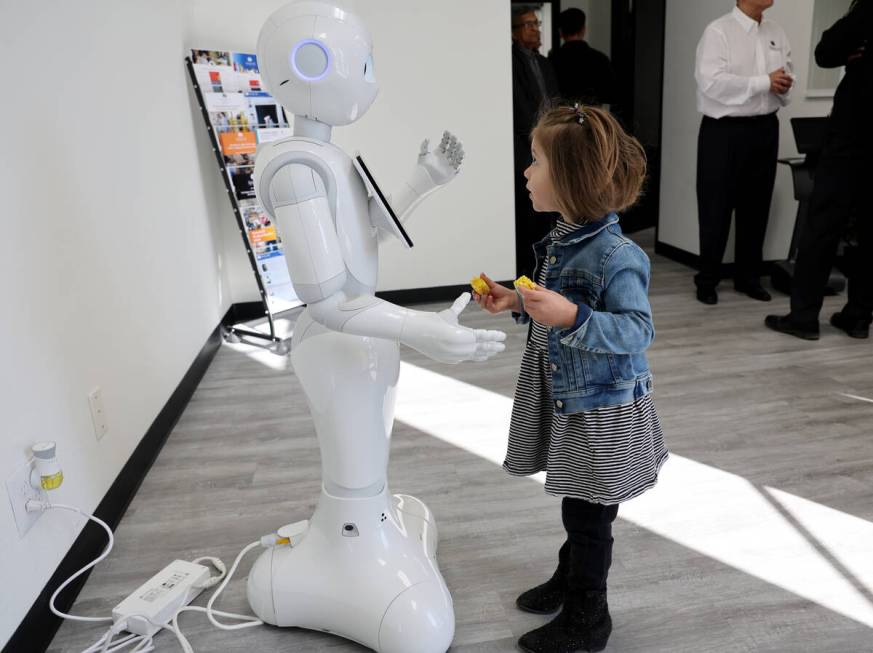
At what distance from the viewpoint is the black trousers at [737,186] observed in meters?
3.52

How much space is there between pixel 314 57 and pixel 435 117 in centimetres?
252

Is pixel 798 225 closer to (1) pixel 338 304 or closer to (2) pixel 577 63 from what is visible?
(2) pixel 577 63

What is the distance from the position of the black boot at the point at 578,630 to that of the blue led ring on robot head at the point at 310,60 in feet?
3.60

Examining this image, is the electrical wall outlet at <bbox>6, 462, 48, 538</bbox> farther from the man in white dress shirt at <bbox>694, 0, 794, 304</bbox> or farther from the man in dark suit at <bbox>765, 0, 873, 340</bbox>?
the man in white dress shirt at <bbox>694, 0, 794, 304</bbox>

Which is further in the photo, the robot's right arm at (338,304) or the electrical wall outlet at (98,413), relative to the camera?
the electrical wall outlet at (98,413)

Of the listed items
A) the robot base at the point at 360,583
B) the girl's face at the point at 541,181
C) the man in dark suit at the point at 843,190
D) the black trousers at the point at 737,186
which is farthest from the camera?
the black trousers at the point at 737,186

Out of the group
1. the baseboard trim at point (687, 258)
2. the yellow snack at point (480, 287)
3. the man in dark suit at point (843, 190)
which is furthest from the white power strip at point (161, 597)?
the baseboard trim at point (687, 258)

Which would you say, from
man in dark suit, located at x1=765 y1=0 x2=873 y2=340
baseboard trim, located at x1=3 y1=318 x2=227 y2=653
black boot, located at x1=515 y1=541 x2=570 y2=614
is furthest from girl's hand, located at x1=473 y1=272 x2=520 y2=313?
man in dark suit, located at x1=765 y1=0 x2=873 y2=340

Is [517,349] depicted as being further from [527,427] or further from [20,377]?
[20,377]

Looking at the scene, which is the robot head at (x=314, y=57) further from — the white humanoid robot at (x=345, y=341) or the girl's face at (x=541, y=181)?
the girl's face at (x=541, y=181)

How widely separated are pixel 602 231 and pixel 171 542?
1369 millimetres

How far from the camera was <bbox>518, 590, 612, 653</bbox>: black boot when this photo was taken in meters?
1.39

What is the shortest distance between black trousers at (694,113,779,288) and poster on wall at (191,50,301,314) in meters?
2.18

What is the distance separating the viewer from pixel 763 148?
3.54m
